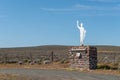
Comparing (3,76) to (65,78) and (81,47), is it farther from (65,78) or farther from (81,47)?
(81,47)

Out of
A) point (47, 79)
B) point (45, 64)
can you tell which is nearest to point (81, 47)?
point (45, 64)

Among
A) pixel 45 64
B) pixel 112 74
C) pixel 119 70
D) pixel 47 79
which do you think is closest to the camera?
pixel 47 79

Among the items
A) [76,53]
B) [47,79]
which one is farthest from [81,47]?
[47,79]

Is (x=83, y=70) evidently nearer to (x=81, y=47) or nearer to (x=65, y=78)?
(x=81, y=47)

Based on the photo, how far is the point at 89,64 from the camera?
115 ft

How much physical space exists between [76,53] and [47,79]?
9.23 metres

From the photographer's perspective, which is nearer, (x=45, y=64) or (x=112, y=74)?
(x=112, y=74)

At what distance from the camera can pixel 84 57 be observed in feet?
117

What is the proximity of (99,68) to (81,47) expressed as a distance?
90.4 inches

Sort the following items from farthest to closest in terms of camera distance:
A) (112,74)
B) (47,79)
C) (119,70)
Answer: (119,70) → (112,74) → (47,79)

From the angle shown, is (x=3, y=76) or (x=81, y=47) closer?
(x=3, y=76)

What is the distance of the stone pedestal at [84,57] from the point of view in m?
35.3

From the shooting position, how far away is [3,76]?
27.9m

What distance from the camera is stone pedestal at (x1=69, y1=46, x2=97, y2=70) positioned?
116 ft
